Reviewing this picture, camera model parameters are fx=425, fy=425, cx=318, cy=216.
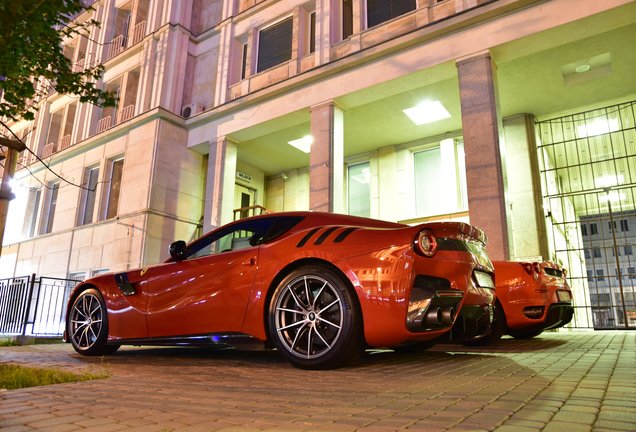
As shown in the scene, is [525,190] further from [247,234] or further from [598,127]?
[247,234]

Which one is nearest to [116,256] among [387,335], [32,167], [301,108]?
[301,108]

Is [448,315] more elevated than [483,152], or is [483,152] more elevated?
[483,152]

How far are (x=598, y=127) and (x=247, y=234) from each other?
14890 mm

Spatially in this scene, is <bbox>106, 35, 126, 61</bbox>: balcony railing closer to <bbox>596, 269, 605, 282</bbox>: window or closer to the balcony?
the balcony

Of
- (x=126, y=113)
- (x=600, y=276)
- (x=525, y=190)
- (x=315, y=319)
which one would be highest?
(x=126, y=113)

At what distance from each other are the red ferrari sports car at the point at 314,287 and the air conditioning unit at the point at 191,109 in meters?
13.4

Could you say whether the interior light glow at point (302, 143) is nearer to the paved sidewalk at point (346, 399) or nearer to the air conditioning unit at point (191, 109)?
the air conditioning unit at point (191, 109)

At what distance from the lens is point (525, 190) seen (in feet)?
43.0

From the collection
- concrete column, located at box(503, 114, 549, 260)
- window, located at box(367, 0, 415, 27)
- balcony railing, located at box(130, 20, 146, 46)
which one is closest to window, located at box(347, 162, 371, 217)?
concrete column, located at box(503, 114, 549, 260)

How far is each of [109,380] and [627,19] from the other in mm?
11672

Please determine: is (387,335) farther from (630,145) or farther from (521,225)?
(630,145)

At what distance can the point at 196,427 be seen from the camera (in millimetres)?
1673

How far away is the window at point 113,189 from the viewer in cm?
1734

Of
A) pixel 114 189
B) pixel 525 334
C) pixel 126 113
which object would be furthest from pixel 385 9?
pixel 114 189
